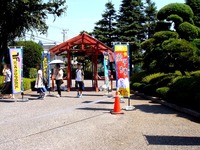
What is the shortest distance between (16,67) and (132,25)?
31373mm

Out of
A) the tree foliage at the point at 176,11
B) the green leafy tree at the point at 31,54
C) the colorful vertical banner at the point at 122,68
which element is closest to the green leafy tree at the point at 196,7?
the tree foliage at the point at 176,11

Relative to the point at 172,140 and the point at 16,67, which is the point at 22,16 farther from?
the point at 172,140

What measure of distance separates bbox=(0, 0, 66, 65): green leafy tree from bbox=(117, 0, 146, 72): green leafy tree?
20.8 metres

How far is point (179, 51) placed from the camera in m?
15.3

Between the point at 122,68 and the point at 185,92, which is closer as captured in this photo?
the point at 185,92

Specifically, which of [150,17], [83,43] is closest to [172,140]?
[83,43]

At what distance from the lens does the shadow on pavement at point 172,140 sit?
6582 millimetres

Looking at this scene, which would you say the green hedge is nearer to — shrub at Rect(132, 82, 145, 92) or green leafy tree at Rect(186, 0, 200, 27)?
shrub at Rect(132, 82, 145, 92)

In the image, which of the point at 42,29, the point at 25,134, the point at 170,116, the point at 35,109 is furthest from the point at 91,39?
the point at 25,134

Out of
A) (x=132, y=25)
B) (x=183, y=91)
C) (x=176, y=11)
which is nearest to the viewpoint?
(x=183, y=91)

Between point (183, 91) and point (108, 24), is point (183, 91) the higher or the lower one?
the lower one

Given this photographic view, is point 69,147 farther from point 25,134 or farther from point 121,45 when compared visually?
point 121,45

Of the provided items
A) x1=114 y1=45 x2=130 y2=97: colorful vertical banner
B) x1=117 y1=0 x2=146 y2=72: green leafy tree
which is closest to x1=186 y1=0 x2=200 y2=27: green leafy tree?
x1=114 y1=45 x2=130 y2=97: colorful vertical banner

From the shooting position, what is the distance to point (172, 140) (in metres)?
6.85
